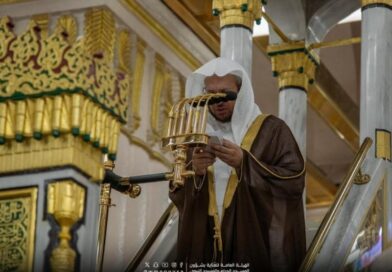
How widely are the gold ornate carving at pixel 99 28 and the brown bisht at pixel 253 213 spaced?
16.2 ft

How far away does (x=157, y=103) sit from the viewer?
10.4 m

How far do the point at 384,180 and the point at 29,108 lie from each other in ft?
13.5

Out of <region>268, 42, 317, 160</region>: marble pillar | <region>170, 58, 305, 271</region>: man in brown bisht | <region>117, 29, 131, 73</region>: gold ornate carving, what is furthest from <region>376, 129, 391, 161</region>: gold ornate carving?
<region>117, 29, 131, 73</region>: gold ornate carving

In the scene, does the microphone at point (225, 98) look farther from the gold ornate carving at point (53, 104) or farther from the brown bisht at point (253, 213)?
the gold ornate carving at point (53, 104)

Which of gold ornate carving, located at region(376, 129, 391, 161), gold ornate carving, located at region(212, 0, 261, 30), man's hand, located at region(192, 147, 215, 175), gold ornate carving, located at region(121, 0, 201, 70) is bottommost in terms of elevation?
man's hand, located at region(192, 147, 215, 175)

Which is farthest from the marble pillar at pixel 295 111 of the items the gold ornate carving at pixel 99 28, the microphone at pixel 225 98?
the microphone at pixel 225 98

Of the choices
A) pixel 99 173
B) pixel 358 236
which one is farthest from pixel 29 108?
pixel 358 236

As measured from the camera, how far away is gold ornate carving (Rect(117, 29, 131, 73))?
389 inches

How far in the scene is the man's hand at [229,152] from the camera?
437cm

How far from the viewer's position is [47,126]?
7.37 ft

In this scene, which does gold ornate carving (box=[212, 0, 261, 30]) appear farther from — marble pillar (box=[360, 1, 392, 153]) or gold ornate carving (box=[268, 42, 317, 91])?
gold ornate carving (box=[268, 42, 317, 91])

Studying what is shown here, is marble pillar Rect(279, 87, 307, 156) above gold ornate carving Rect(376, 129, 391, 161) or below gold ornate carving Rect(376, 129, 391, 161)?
above

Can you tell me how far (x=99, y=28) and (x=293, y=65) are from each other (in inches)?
77.5

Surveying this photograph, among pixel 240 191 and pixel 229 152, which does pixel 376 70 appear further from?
pixel 229 152
